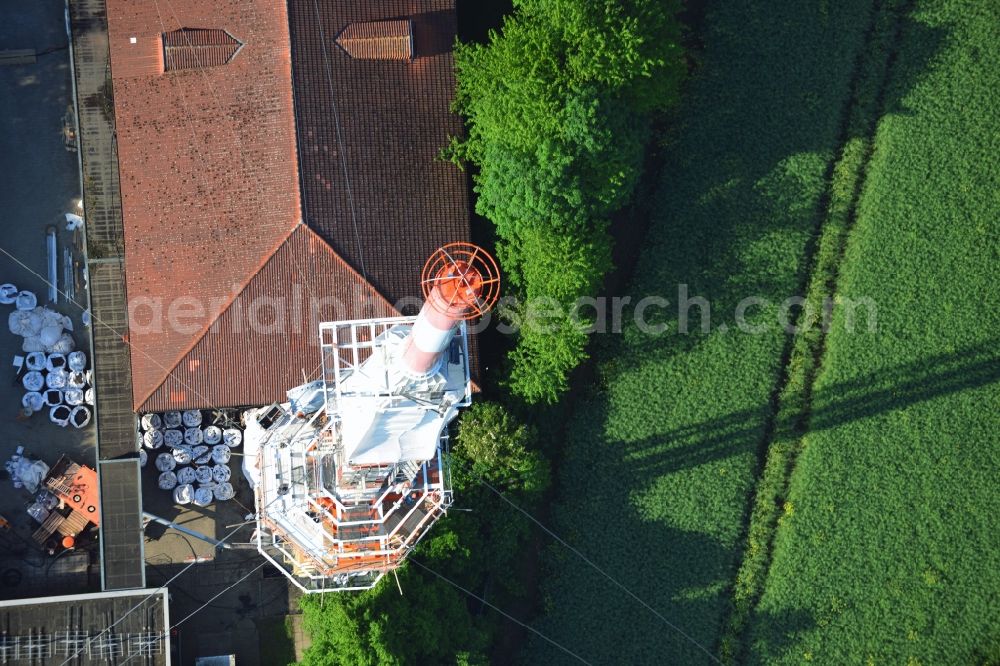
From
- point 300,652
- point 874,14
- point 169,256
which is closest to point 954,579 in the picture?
point 874,14

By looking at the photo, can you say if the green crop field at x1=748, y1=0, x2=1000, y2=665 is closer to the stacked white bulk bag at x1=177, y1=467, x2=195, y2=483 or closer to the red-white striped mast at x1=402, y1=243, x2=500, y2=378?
the red-white striped mast at x1=402, y1=243, x2=500, y2=378

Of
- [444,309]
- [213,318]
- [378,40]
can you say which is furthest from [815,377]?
[213,318]

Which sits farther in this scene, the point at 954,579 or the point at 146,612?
the point at 954,579

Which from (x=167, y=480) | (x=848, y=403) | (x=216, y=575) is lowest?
(x=216, y=575)

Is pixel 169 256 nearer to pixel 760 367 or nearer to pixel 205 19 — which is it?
pixel 205 19

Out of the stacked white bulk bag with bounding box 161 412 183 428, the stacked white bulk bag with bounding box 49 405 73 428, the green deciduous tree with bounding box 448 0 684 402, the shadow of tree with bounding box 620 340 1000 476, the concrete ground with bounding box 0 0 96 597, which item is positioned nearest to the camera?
the green deciduous tree with bounding box 448 0 684 402

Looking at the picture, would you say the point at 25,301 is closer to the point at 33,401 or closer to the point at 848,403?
the point at 33,401

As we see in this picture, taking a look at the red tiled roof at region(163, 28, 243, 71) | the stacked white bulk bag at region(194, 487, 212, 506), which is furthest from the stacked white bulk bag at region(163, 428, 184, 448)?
the red tiled roof at region(163, 28, 243, 71)
